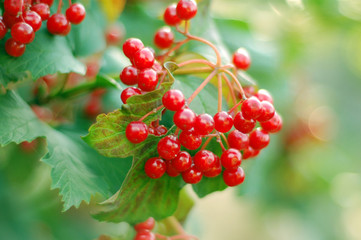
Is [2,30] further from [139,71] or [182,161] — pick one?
[182,161]

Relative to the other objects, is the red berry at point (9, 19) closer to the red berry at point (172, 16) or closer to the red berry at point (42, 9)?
the red berry at point (42, 9)

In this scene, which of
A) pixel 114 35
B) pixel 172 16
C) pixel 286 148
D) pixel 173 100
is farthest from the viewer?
pixel 286 148

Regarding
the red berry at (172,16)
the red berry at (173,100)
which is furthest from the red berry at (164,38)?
the red berry at (173,100)

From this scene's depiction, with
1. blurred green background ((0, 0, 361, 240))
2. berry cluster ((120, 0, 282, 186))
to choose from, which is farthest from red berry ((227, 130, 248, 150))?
blurred green background ((0, 0, 361, 240))

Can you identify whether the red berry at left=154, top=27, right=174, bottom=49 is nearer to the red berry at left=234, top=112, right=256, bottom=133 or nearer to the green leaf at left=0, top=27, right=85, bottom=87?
the green leaf at left=0, top=27, right=85, bottom=87

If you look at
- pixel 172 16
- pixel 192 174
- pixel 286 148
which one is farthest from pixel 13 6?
pixel 286 148

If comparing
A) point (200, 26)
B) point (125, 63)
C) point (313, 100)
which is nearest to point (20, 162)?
point (125, 63)

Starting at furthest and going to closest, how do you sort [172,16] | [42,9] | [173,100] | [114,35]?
1. [114,35]
2. [172,16]
3. [42,9]
4. [173,100]
